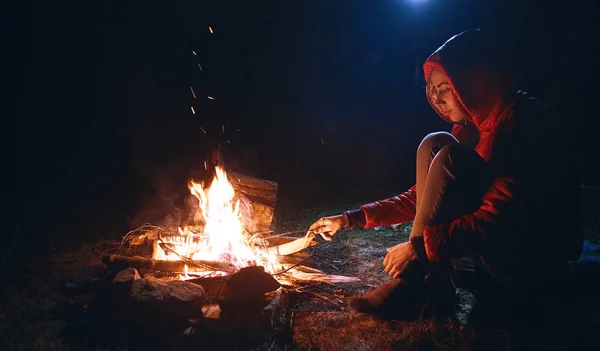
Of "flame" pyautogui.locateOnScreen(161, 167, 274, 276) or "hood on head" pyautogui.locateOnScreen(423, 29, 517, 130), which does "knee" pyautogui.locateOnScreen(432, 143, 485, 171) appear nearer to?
"hood on head" pyautogui.locateOnScreen(423, 29, 517, 130)

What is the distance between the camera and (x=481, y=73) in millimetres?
2910

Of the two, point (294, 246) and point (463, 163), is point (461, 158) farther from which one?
point (294, 246)

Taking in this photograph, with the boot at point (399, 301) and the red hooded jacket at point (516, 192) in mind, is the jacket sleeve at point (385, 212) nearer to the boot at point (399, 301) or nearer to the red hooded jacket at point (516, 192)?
the boot at point (399, 301)

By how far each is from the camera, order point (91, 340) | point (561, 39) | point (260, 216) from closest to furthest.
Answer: point (91, 340)
point (260, 216)
point (561, 39)

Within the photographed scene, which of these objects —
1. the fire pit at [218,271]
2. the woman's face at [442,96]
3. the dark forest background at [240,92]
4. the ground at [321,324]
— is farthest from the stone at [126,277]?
the dark forest background at [240,92]

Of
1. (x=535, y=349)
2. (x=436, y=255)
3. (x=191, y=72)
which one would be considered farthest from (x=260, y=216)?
(x=191, y=72)

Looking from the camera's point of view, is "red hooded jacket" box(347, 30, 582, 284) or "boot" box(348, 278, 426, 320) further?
"boot" box(348, 278, 426, 320)

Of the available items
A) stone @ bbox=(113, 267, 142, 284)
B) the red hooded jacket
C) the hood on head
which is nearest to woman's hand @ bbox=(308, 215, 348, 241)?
the red hooded jacket

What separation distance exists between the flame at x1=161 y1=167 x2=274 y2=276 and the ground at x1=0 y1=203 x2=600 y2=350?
0.73m

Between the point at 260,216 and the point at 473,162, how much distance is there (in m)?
3.30

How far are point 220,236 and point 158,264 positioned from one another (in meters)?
0.78

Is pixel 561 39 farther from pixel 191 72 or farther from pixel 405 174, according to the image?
pixel 191 72

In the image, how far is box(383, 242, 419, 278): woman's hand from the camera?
2.97 metres

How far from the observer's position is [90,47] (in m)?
10.7
